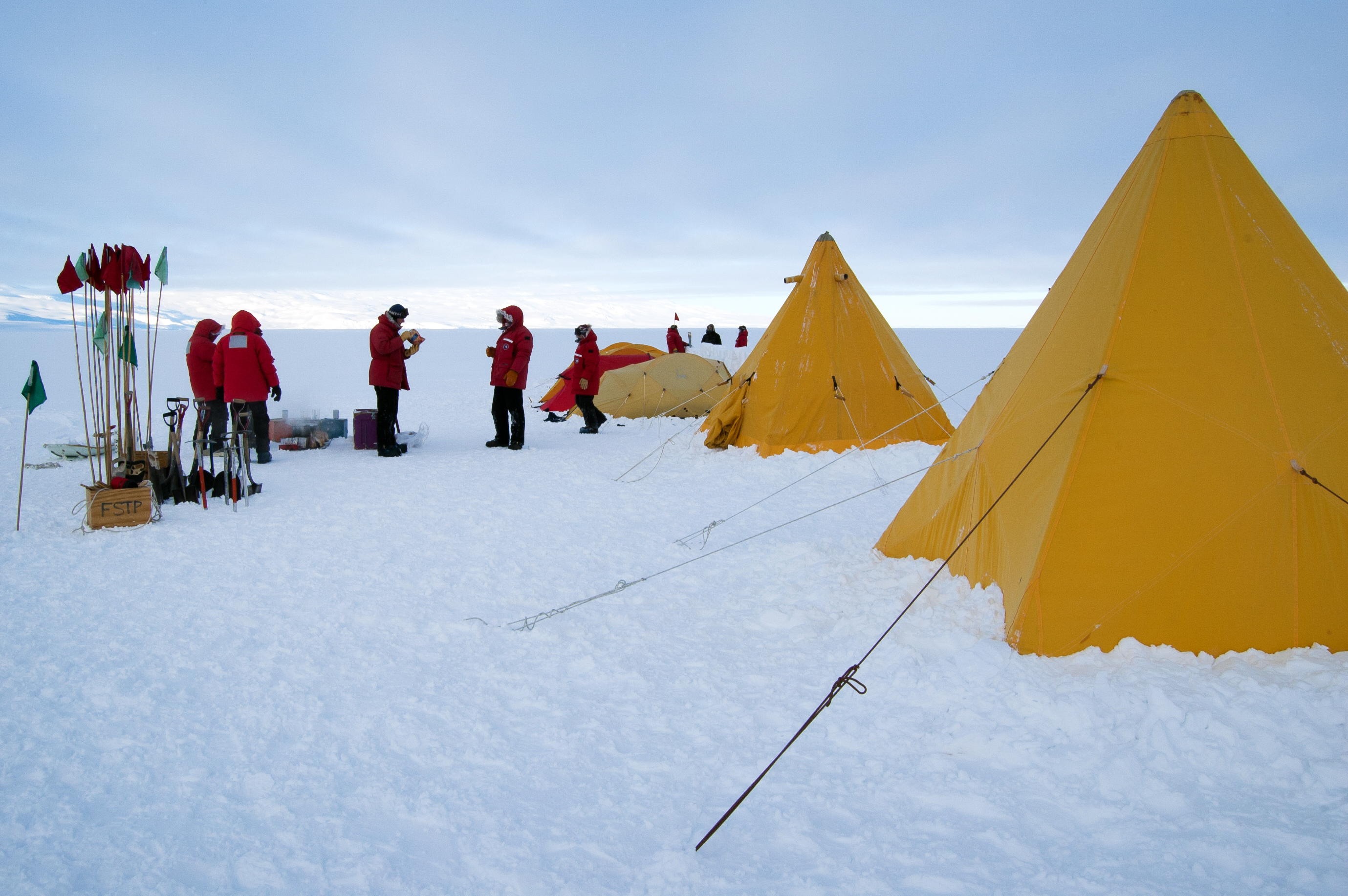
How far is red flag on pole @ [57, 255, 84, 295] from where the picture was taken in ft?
19.3

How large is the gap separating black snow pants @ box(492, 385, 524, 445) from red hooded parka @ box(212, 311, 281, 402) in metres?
2.49

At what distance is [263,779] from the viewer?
2527 millimetres

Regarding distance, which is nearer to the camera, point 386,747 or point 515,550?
point 386,747

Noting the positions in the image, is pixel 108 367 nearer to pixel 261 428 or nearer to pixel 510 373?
pixel 261 428

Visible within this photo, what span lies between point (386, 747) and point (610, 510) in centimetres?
366

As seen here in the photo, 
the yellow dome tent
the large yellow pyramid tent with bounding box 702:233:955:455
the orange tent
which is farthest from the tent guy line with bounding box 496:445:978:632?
the orange tent

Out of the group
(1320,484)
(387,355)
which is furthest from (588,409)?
(1320,484)

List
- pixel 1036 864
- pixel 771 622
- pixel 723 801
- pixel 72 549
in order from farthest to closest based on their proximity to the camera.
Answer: pixel 72 549 → pixel 771 622 → pixel 723 801 → pixel 1036 864

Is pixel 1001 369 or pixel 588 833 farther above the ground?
pixel 1001 369

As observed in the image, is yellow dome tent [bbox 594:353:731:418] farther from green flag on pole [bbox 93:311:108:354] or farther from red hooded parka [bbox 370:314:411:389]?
green flag on pole [bbox 93:311:108:354]

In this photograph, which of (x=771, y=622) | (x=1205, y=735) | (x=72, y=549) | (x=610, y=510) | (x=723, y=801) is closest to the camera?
(x=723, y=801)

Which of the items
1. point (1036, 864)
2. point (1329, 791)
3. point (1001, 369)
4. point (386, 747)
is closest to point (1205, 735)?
point (1329, 791)

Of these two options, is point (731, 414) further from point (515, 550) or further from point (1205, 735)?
point (1205, 735)

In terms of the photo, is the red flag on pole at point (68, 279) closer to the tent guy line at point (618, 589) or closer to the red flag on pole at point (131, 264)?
the red flag on pole at point (131, 264)
